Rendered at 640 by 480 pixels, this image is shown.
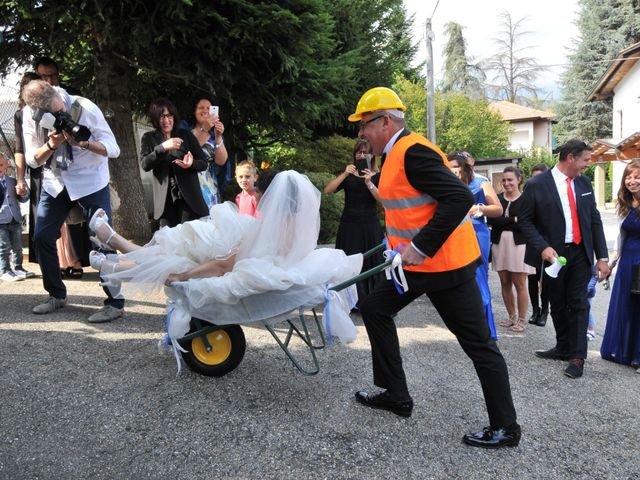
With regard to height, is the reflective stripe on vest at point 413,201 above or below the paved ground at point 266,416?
above

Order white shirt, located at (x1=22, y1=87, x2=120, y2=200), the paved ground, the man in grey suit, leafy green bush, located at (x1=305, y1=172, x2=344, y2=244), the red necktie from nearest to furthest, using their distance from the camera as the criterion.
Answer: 1. the paved ground
2. white shirt, located at (x1=22, y1=87, x2=120, y2=200)
3. the red necktie
4. the man in grey suit
5. leafy green bush, located at (x1=305, y1=172, x2=344, y2=244)

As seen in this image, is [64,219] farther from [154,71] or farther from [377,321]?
[154,71]

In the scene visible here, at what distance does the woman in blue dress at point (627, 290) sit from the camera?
4621 millimetres

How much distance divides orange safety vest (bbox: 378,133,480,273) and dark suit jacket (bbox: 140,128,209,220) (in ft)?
7.70

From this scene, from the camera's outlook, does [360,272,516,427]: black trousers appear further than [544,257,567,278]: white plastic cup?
No

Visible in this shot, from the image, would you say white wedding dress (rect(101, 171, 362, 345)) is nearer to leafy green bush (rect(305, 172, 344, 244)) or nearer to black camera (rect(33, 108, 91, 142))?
black camera (rect(33, 108, 91, 142))

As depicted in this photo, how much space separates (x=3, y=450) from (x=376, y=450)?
207 cm

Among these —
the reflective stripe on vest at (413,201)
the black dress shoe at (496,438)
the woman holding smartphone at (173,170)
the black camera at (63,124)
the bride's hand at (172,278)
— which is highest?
the black camera at (63,124)

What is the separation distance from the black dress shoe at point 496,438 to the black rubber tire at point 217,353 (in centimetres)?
167

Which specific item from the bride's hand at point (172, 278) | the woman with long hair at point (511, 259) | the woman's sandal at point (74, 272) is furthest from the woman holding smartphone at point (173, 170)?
the woman with long hair at point (511, 259)

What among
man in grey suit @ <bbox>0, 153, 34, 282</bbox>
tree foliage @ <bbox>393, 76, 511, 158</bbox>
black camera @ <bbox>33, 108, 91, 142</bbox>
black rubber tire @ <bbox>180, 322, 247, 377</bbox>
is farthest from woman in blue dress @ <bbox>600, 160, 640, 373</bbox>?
tree foliage @ <bbox>393, 76, 511, 158</bbox>

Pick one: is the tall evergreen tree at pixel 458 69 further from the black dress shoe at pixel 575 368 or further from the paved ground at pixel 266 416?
the paved ground at pixel 266 416

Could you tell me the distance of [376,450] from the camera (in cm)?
296

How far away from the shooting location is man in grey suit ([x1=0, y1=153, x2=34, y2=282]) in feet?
19.5
